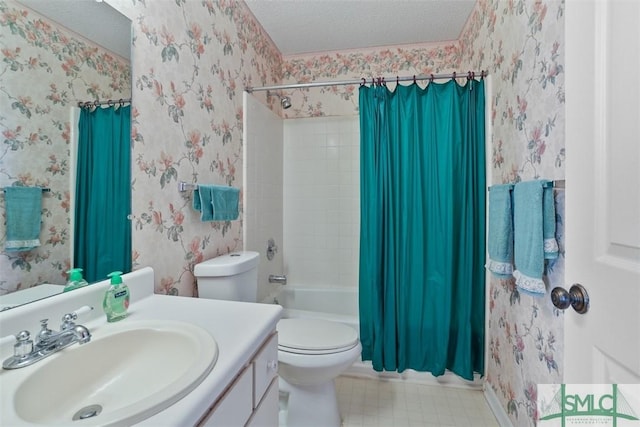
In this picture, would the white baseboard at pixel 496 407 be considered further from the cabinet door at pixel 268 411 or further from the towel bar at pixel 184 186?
the towel bar at pixel 184 186

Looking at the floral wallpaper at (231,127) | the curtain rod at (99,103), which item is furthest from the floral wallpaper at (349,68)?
the curtain rod at (99,103)

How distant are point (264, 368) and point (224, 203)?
0.91 m

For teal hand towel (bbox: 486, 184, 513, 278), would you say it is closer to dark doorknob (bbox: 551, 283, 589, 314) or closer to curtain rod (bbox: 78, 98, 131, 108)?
dark doorknob (bbox: 551, 283, 589, 314)

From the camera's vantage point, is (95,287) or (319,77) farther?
(319,77)

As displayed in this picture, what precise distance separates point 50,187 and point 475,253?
194cm

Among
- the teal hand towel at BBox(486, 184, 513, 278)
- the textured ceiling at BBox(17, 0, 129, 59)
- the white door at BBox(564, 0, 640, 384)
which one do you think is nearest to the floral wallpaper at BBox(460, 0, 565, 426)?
the teal hand towel at BBox(486, 184, 513, 278)

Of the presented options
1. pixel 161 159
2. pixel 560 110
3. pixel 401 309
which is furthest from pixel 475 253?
pixel 161 159

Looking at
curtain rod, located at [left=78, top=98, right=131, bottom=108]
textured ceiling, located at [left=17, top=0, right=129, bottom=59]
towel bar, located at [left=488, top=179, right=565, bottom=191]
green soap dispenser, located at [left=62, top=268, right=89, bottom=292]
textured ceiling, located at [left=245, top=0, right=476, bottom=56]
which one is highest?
textured ceiling, located at [left=245, top=0, right=476, bottom=56]

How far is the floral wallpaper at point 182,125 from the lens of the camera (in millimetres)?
1106

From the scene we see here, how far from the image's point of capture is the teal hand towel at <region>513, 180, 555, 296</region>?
Answer: 3.35 feet

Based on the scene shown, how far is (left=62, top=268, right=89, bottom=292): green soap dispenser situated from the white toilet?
490 mm

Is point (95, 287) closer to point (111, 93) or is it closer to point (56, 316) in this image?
point (56, 316)

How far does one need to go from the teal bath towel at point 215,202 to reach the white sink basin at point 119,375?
0.64 metres

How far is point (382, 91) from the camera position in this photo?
1.75m
